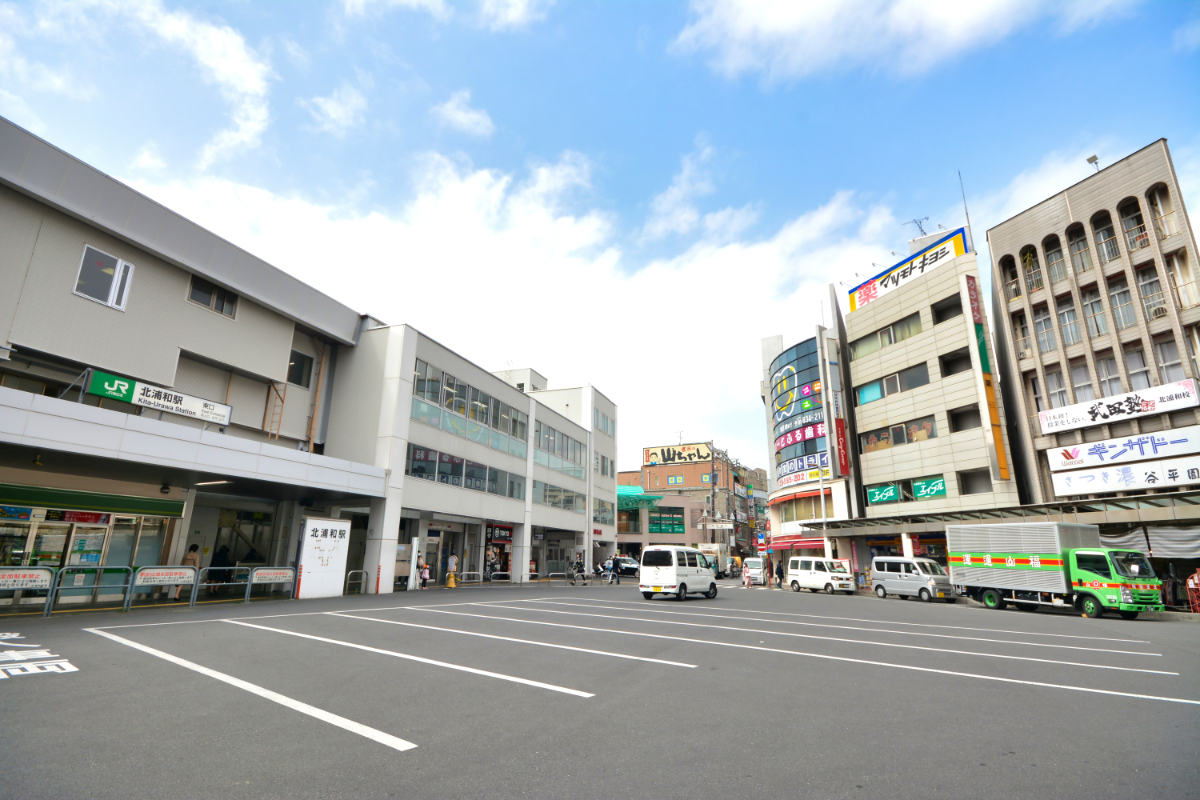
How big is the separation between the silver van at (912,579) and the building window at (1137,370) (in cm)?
1131

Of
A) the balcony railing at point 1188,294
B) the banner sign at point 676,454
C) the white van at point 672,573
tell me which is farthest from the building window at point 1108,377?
the banner sign at point 676,454

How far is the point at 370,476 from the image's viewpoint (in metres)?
23.5

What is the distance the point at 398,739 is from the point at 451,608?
513 inches

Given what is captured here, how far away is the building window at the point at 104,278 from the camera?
55.6ft

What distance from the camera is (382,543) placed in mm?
23719

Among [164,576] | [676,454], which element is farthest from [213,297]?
[676,454]

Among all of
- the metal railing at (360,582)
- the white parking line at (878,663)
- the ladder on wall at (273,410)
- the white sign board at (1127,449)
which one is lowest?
the white parking line at (878,663)

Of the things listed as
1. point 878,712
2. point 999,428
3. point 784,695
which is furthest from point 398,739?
point 999,428

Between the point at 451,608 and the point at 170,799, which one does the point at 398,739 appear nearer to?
the point at 170,799

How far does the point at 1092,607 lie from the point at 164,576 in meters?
28.6

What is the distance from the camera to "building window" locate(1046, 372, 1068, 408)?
2808 centimetres

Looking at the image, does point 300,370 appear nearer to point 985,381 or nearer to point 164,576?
point 164,576

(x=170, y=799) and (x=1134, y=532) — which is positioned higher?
(x=1134, y=532)

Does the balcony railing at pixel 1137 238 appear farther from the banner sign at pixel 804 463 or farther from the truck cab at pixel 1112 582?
the banner sign at pixel 804 463
